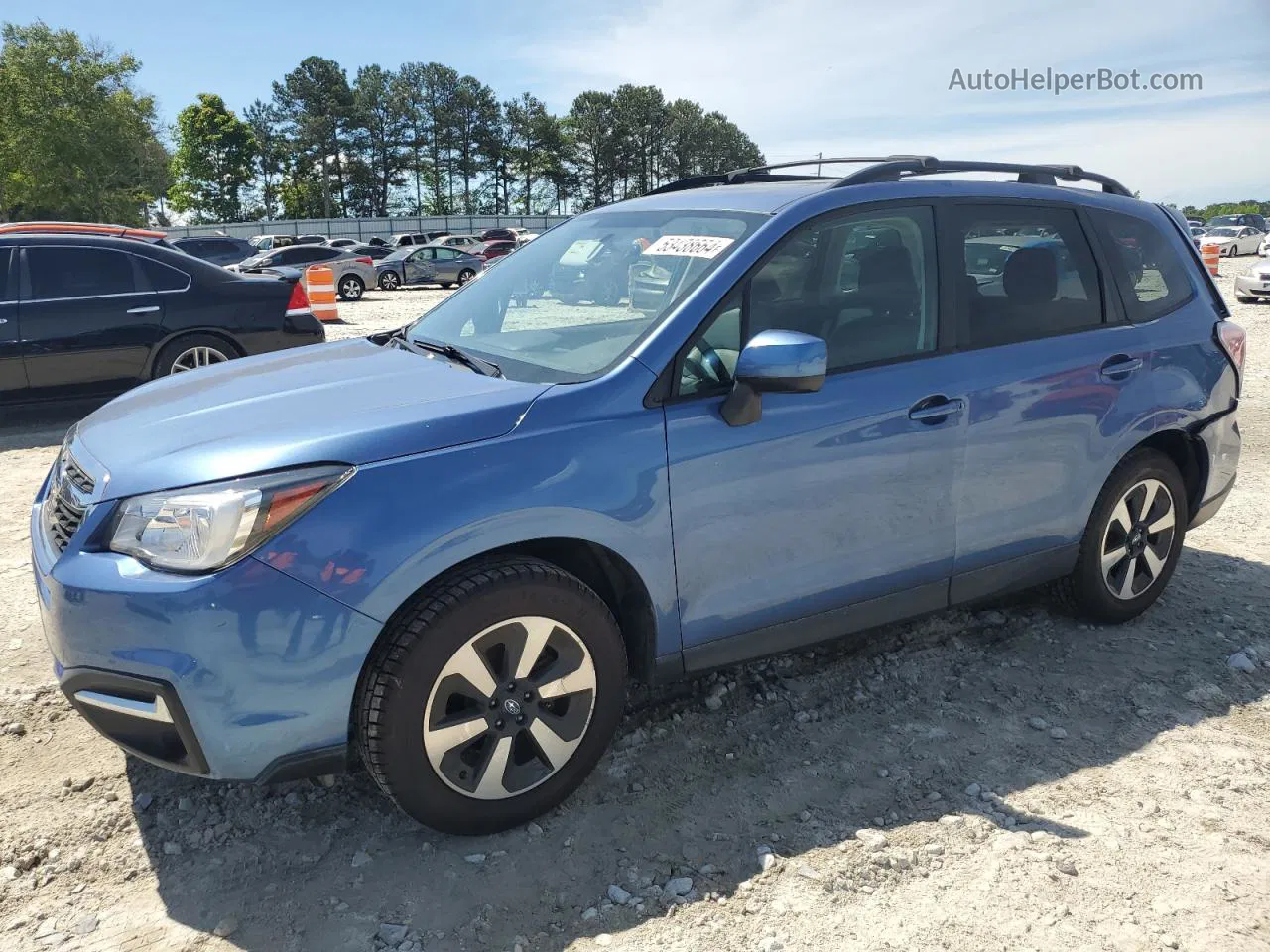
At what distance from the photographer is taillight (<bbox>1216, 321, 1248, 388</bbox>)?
4.27m

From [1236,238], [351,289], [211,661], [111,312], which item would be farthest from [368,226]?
[211,661]

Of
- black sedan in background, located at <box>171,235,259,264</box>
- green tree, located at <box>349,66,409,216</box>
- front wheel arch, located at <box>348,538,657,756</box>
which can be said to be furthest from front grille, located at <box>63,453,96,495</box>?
green tree, located at <box>349,66,409,216</box>

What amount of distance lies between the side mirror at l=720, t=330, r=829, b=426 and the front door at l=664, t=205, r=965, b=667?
7 centimetres

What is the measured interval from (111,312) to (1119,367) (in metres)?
7.25

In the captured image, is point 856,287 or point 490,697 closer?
point 490,697

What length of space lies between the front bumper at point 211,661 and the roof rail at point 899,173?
2.29m

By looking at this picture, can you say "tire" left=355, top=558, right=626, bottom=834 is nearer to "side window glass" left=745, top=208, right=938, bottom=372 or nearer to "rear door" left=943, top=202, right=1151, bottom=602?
"side window glass" left=745, top=208, right=938, bottom=372

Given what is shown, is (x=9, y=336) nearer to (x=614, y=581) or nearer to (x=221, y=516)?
(x=221, y=516)

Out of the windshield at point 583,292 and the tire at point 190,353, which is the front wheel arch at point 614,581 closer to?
the windshield at point 583,292

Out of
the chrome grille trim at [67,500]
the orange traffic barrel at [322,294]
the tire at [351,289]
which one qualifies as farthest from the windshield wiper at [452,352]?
the tire at [351,289]

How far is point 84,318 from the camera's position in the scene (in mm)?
7672

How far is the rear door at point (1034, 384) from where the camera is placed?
353 centimetres

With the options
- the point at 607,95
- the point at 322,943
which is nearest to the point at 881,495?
the point at 322,943

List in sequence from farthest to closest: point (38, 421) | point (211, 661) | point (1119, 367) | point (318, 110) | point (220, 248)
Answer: point (318, 110), point (220, 248), point (38, 421), point (1119, 367), point (211, 661)
